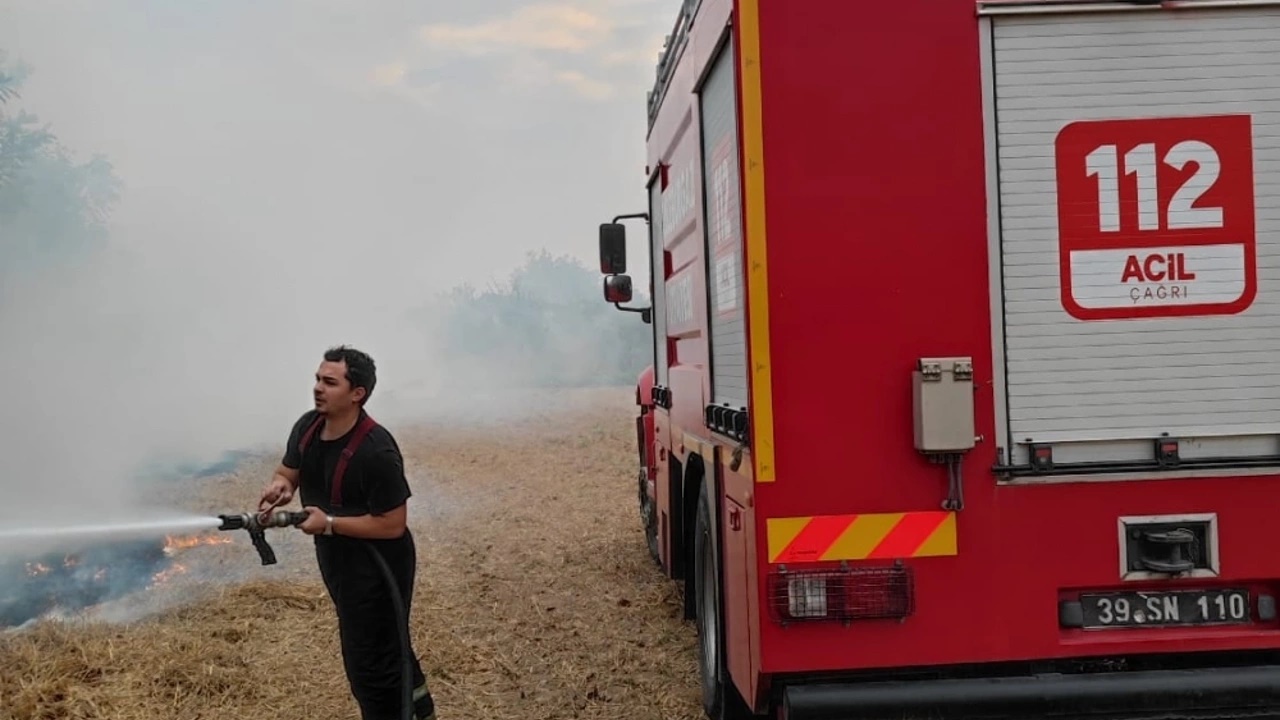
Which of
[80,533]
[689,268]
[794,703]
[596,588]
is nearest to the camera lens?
[794,703]

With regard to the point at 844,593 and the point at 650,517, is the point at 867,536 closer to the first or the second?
the point at 844,593

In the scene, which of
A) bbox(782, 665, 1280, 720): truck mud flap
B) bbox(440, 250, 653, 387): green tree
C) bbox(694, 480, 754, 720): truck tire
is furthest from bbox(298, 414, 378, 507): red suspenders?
bbox(440, 250, 653, 387): green tree

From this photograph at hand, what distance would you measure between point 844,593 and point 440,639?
158 inches

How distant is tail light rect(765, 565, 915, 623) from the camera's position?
3.75 m

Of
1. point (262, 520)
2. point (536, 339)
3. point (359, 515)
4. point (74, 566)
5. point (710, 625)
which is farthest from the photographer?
point (536, 339)

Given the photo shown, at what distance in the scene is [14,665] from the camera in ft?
19.1

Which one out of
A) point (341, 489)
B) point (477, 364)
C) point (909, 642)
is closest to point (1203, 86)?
point (909, 642)

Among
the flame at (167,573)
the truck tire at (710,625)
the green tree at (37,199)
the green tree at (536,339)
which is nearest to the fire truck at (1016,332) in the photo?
the truck tire at (710,625)

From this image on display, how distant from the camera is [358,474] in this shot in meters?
4.61

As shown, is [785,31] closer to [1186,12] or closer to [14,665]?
[1186,12]

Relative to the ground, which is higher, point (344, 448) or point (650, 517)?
point (344, 448)

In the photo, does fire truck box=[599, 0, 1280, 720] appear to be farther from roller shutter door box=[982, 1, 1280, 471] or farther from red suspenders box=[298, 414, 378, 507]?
red suspenders box=[298, 414, 378, 507]

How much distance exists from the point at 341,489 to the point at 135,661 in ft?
7.44

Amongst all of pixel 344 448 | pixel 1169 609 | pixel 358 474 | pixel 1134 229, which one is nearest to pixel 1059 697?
pixel 1169 609
